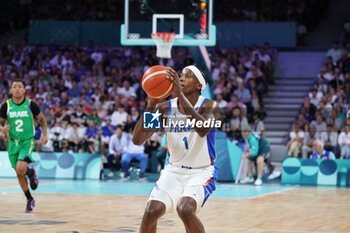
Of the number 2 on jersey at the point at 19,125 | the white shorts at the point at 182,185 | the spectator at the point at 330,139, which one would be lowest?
the spectator at the point at 330,139

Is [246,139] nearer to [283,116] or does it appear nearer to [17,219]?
[283,116]

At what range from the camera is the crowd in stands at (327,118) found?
1547cm

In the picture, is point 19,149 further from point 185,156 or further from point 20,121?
point 185,156

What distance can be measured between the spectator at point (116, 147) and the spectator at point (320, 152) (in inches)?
204

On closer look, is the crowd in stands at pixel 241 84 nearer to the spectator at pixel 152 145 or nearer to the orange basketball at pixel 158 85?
the spectator at pixel 152 145

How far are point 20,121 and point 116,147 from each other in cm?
735

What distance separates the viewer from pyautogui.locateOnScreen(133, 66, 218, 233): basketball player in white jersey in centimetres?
489

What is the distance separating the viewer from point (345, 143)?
15242 mm

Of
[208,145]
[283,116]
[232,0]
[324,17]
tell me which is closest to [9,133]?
[208,145]

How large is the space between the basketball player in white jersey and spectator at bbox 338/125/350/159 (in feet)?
34.9

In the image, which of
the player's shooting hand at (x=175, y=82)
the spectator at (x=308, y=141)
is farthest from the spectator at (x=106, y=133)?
the player's shooting hand at (x=175, y=82)

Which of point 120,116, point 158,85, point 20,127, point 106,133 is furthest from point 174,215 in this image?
point 120,116

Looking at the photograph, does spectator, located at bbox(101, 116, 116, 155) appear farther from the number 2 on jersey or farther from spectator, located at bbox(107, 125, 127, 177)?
the number 2 on jersey

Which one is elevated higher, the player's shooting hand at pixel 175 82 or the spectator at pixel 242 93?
the player's shooting hand at pixel 175 82
